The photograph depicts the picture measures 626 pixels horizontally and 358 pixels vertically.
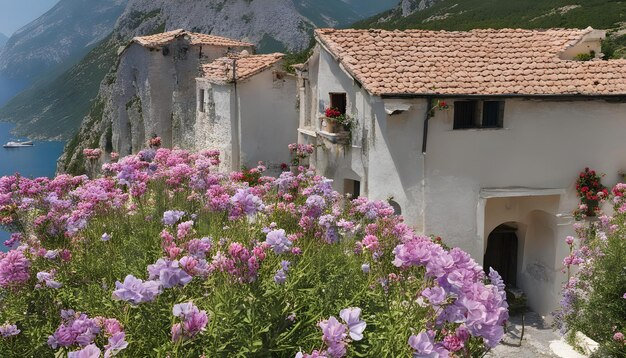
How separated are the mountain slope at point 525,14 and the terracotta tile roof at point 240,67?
34.8 metres

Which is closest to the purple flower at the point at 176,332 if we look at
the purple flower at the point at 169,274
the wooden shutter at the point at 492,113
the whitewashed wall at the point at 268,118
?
the purple flower at the point at 169,274

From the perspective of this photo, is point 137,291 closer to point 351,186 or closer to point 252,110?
point 351,186

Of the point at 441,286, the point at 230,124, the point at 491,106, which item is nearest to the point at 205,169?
the point at 441,286

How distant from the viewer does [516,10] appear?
6844cm

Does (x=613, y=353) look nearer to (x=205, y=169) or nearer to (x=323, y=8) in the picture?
(x=205, y=169)

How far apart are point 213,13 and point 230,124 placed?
104444mm

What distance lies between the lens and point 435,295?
3.66 m

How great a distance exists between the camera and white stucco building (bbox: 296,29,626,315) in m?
16.0

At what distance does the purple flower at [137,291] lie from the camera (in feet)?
11.5

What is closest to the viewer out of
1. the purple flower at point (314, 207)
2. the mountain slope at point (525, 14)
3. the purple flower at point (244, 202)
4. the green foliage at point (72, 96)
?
the purple flower at point (244, 202)

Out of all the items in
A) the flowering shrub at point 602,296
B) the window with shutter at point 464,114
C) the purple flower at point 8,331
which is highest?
the window with shutter at point 464,114

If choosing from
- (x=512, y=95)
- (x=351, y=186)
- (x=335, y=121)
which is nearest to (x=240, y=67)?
(x=335, y=121)

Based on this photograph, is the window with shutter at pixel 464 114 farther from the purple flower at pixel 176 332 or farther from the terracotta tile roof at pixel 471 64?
the purple flower at pixel 176 332

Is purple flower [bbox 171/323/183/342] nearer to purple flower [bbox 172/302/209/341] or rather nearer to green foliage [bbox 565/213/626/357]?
purple flower [bbox 172/302/209/341]
